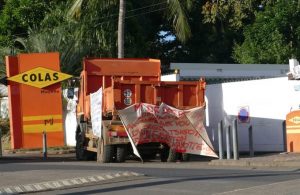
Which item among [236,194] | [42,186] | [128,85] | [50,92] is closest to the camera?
[236,194]

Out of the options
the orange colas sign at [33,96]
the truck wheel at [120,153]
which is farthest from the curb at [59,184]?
the orange colas sign at [33,96]

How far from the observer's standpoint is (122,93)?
1933 cm

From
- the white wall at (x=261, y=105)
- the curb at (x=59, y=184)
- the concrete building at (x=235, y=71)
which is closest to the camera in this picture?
the curb at (x=59, y=184)

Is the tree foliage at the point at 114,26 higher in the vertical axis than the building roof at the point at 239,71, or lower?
higher

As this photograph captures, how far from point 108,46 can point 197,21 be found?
1015 cm

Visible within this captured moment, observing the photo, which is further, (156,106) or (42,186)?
(156,106)

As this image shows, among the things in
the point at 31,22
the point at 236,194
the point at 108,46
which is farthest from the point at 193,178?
the point at 31,22

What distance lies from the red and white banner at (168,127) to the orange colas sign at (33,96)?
15.4ft

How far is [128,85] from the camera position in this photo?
19.4 m

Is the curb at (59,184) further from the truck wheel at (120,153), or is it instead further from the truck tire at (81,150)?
the truck tire at (81,150)

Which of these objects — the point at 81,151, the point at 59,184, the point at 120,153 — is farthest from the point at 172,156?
the point at 59,184

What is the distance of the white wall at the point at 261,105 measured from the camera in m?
21.9

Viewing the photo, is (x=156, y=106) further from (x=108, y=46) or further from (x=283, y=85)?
(x=108, y=46)

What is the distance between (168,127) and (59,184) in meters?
7.15
